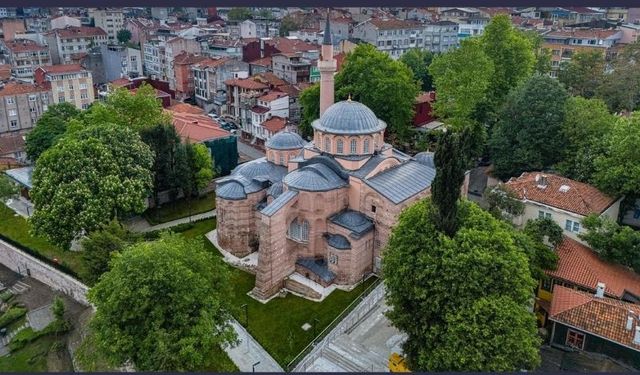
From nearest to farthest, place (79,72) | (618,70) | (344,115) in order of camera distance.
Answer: (344,115) → (618,70) → (79,72)

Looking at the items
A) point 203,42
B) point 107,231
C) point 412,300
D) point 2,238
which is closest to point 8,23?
point 203,42

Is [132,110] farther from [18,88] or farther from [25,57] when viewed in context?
[25,57]

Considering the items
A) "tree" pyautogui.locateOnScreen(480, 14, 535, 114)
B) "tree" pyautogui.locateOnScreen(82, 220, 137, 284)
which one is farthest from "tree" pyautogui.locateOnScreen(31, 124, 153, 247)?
"tree" pyautogui.locateOnScreen(480, 14, 535, 114)

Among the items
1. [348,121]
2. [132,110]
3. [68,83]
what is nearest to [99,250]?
[348,121]

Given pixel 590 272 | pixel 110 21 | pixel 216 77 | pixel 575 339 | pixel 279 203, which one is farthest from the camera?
pixel 110 21

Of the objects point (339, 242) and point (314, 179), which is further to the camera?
point (314, 179)

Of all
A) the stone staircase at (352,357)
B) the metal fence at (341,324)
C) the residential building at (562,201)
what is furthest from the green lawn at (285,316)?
the residential building at (562,201)

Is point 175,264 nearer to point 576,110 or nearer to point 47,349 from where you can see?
point 47,349
